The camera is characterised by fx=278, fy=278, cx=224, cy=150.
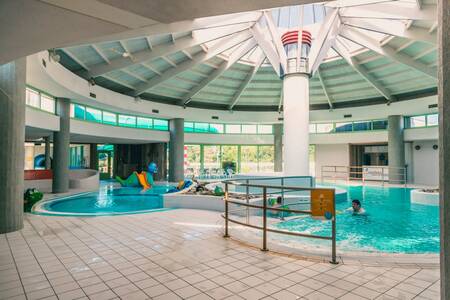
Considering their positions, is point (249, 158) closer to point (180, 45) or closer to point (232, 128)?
point (232, 128)

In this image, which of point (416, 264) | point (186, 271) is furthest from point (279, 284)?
point (416, 264)

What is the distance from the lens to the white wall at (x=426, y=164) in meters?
19.1

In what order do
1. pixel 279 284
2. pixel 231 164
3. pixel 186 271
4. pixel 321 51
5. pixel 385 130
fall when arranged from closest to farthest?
1. pixel 279 284
2. pixel 186 271
3. pixel 321 51
4. pixel 385 130
5. pixel 231 164

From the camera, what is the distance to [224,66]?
664 inches

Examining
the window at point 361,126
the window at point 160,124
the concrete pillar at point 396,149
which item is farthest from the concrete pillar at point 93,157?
the concrete pillar at point 396,149

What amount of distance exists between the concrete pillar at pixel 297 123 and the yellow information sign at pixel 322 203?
8288 millimetres

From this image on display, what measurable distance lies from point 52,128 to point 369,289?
45.9 feet

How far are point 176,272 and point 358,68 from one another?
16.6 meters

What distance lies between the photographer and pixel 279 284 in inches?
133

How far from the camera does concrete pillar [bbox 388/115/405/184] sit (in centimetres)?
1914

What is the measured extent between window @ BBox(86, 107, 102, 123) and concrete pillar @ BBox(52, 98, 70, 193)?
8.53 feet

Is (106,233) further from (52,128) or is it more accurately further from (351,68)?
(351,68)

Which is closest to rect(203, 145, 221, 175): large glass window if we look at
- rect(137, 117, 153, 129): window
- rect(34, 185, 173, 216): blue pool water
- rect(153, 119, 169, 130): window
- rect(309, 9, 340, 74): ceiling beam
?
rect(153, 119, 169, 130): window

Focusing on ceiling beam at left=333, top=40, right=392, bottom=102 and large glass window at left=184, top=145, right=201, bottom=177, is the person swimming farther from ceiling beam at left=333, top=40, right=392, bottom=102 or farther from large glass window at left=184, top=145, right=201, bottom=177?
large glass window at left=184, top=145, right=201, bottom=177
